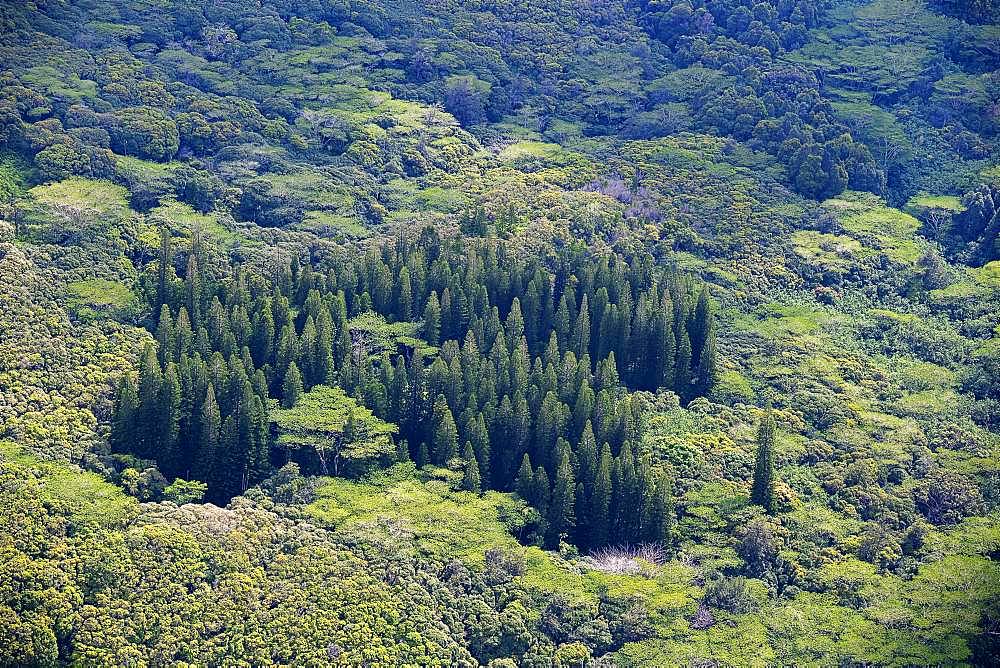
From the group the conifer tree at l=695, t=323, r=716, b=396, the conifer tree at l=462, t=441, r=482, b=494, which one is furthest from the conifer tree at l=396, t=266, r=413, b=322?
the conifer tree at l=695, t=323, r=716, b=396

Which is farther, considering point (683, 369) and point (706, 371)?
point (706, 371)

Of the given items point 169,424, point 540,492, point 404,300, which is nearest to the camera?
point 169,424

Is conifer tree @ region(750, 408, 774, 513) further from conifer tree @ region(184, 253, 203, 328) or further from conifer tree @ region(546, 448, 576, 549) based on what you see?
conifer tree @ region(184, 253, 203, 328)

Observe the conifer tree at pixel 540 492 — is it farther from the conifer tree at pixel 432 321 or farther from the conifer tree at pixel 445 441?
the conifer tree at pixel 432 321

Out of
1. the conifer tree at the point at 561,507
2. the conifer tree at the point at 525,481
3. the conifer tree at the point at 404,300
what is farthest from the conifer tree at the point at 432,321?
the conifer tree at the point at 561,507

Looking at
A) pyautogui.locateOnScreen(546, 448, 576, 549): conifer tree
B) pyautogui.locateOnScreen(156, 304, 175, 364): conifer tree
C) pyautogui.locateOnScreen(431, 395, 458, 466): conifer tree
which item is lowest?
pyautogui.locateOnScreen(546, 448, 576, 549): conifer tree

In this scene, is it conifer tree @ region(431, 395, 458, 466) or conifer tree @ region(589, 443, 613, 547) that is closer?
conifer tree @ region(589, 443, 613, 547)

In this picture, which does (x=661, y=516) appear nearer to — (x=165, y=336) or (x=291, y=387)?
(x=291, y=387)

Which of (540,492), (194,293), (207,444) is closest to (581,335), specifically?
(540,492)
